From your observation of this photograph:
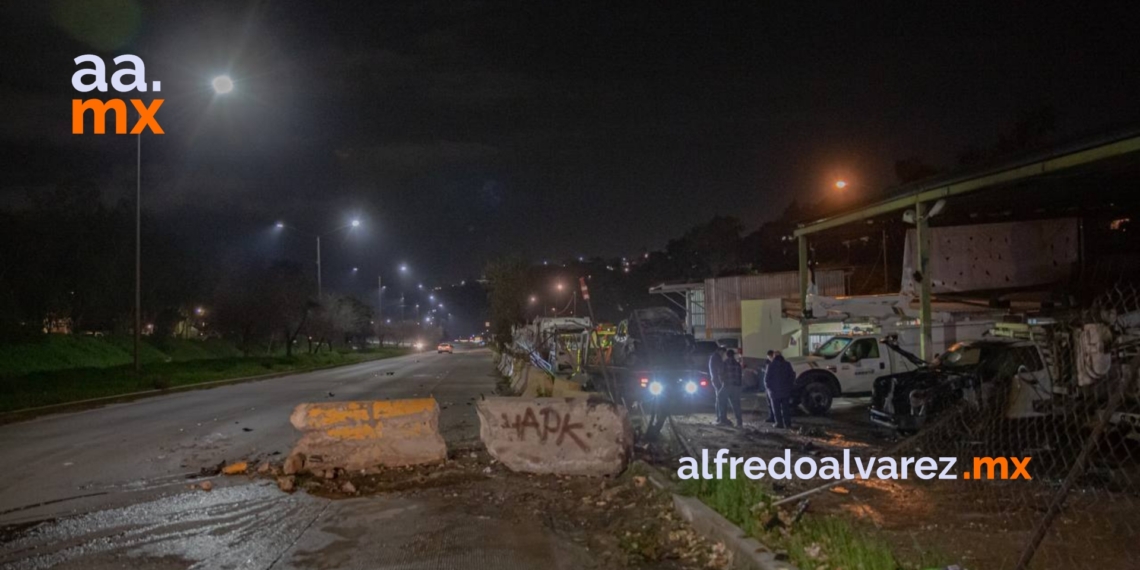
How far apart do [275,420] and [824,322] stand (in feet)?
53.2

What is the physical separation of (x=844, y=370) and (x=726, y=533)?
13819mm

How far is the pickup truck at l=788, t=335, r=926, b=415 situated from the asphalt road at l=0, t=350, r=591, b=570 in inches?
325

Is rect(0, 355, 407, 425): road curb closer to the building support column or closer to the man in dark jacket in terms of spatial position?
the man in dark jacket

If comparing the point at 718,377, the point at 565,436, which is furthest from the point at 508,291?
the point at 565,436

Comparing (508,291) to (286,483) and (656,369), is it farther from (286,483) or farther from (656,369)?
(286,483)

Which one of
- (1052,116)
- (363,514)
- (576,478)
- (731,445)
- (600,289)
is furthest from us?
(600,289)

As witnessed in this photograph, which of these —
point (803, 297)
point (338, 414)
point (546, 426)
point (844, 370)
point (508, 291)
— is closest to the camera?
point (546, 426)

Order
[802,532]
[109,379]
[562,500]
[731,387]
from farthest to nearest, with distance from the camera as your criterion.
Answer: [109,379], [731,387], [562,500], [802,532]

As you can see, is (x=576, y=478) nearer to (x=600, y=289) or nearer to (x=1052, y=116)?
(x=1052, y=116)

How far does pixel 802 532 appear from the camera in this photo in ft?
23.6

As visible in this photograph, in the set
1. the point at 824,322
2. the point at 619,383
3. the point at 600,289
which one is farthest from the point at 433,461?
the point at 600,289

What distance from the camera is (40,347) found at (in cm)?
4203

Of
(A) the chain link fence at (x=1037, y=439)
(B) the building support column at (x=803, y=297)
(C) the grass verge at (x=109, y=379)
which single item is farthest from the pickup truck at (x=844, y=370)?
(C) the grass verge at (x=109, y=379)

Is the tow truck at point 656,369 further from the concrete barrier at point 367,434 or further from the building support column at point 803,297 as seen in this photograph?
the building support column at point 803,297
